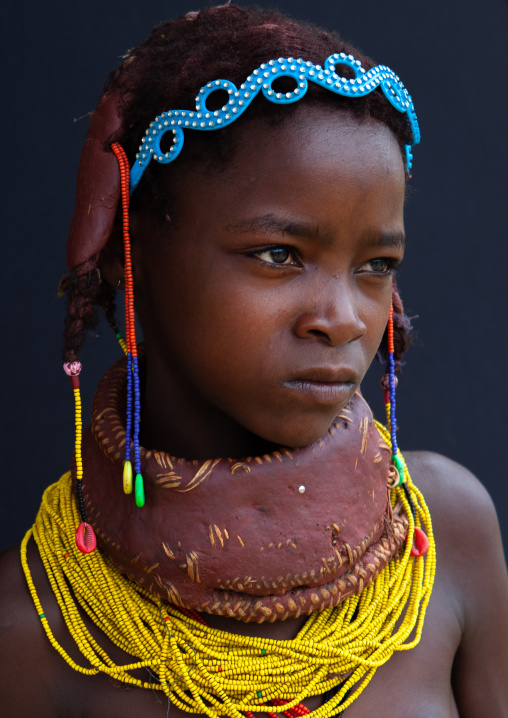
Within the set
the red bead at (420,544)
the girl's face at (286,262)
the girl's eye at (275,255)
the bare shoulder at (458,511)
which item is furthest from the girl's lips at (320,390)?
the bare shoulder at (458,511)

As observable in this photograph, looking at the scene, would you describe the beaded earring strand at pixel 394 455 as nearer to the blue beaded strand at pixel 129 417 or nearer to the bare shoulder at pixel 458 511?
the bare shoulder at pixel 458 511

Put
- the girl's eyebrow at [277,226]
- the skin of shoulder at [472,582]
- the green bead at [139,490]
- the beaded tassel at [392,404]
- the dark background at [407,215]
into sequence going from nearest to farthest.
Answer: the girl's eyebrow at [277,226] < the green bead at [139,490] < the beaded tassel at [392,404] < the skin of shoulder at [472,582] < the dark background at [407,215]

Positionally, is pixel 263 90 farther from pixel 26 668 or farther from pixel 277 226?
pixel 26 668

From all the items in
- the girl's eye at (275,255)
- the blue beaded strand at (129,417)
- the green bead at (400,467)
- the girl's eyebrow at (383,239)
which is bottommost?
the green bead at (400,467)

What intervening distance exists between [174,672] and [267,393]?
409 mm

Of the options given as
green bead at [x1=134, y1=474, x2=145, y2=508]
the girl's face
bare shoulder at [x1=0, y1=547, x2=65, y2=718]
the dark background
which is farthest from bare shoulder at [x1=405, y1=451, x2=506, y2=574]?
the dark background

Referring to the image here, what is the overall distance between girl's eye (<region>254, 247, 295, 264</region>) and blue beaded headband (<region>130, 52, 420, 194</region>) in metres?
0.17

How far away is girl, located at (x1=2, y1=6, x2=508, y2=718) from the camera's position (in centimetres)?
100

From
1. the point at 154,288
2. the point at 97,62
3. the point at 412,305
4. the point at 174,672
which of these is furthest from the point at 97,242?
the point at 412,305

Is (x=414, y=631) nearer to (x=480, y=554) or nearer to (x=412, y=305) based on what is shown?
(x=480, y=554)

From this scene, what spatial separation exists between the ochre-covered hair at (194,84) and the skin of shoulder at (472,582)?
63 cm

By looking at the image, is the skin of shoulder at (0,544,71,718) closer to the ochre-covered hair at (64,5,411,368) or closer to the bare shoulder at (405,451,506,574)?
the ochre-covered hair at (64,5,411,368)

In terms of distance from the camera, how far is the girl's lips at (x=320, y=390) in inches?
40.3

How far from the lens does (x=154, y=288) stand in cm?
111
